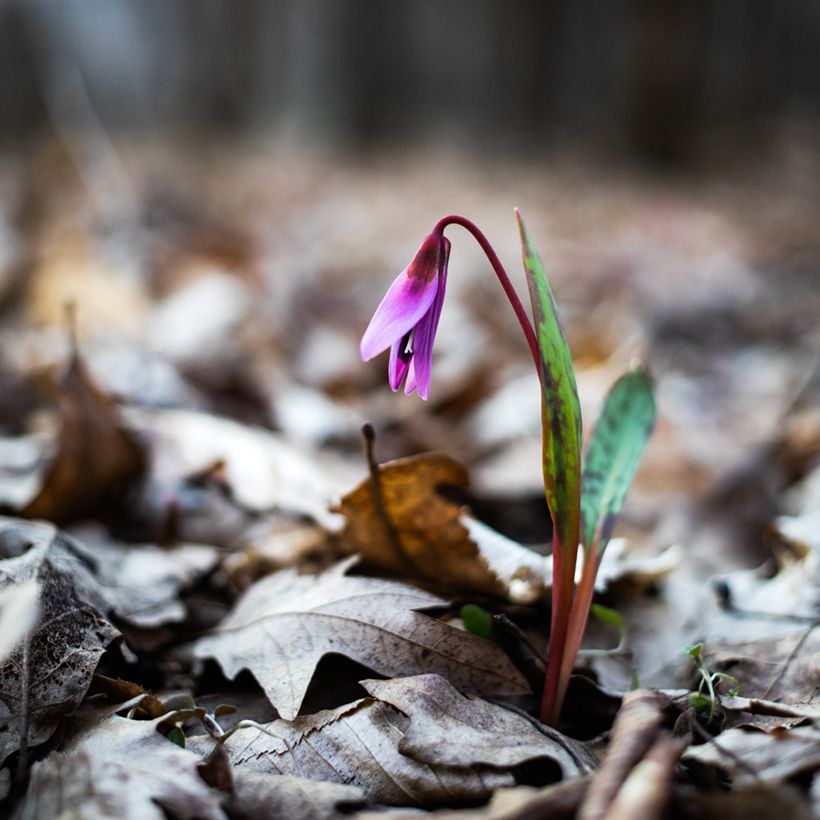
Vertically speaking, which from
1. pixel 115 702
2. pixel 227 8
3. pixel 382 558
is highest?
pixel 227 8

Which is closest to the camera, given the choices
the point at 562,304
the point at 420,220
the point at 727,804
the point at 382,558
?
the point at 727,804

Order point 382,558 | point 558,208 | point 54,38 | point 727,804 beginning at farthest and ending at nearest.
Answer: point 54,38, point 558,208, point 382,558, point 727,804

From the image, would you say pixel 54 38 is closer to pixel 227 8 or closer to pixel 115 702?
pixel 227 8

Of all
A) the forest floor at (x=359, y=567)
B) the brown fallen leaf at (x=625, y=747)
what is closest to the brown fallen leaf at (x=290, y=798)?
the forest floor at (x=359, y=567)

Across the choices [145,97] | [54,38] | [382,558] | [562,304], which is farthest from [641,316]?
[145,97]

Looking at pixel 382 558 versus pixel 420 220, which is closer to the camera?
pixel 382 558
